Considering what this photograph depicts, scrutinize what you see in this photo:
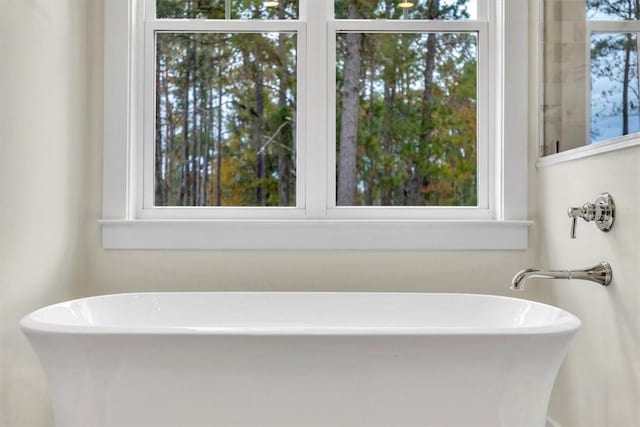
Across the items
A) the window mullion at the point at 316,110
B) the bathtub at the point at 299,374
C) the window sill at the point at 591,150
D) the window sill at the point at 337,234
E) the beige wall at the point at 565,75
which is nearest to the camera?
the bathtub at the point at 299,374

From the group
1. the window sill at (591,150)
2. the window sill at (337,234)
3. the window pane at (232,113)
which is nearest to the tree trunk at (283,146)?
the window pane at (232,113)

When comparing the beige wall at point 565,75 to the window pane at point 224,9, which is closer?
the beige wall at point 565,75

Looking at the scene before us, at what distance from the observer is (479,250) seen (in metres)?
2.11

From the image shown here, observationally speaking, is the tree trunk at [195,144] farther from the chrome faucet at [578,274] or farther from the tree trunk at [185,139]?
the chrome faucet at [578,274]

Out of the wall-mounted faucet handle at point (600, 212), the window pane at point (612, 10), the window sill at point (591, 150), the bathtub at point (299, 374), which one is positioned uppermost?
the window pane at point (612, 10)

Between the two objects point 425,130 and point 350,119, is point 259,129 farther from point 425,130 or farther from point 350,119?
point 425,130

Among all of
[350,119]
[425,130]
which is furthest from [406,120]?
[350,119]

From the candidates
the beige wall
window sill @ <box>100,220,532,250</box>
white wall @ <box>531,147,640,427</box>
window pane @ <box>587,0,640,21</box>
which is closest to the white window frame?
window sill @ <box>100,220,532,250</box>

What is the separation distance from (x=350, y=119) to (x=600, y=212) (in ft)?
3.41

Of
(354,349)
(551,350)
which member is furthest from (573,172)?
(354,349)

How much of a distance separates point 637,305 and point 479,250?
72cm

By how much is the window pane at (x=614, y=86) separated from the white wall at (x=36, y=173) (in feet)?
5.83

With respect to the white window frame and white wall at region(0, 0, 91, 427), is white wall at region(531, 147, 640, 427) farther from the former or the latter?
white wall at region(0, 0, 91, 427)

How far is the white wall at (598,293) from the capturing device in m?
1.46
